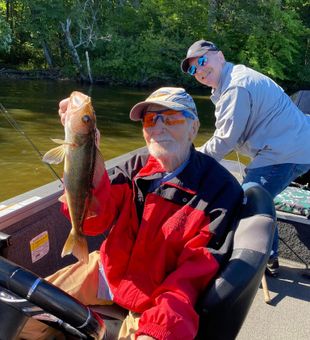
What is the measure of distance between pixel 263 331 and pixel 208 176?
4.68 feet

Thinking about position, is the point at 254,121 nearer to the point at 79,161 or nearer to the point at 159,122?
the point at 159,122

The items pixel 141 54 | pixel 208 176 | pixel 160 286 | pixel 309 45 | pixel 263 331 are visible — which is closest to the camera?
pixel 160 286

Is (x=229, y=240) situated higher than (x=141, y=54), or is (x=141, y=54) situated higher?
(x=229, y=240)

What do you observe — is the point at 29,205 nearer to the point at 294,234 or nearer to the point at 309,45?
the point at 294,234

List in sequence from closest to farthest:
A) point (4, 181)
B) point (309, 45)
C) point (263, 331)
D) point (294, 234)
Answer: point (263, 331) < point (294, 234) < point (4, 181) < point (309, 45)

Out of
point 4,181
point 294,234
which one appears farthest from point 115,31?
point 294,234

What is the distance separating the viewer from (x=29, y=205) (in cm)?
266

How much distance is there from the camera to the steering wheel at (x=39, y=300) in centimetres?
145

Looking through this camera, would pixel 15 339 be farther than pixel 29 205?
No

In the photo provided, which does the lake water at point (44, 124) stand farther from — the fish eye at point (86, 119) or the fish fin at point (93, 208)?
the fish eye at point (86, 119)

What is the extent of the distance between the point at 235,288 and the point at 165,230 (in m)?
0.40

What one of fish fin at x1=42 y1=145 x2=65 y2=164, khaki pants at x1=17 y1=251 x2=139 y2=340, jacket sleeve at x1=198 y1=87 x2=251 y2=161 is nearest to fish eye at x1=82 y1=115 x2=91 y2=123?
fish fin at x1=42 y1=145 x2=65 y2=164

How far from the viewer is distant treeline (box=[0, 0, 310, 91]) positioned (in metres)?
22.7

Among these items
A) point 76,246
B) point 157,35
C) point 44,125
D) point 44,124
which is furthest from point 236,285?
point 157,35
